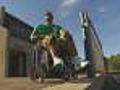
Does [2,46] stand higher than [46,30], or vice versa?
[46,30]

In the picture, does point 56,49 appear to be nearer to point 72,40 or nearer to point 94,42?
point 72,40

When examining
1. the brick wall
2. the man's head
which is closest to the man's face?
the man's head

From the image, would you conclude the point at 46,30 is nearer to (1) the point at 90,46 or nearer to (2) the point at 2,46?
(1) the point at 90,46

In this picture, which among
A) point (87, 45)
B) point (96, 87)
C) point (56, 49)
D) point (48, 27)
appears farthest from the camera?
point (48, 27)

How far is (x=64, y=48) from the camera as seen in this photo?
468cm

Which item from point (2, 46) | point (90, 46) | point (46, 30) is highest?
point (46, 30)

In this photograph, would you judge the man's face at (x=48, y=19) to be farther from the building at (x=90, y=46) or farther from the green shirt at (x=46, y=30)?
the building at (x=90, y=46)

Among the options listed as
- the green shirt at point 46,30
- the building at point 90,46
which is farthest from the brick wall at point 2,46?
the green shirt at point 46,30

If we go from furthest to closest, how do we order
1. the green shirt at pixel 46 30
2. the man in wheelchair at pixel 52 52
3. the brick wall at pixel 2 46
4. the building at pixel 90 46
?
the green shirt at pixel 46 30, the man in wheelchair at pixel 52 52, the building at pixel 90 46, the brick wall at pixel 2 46

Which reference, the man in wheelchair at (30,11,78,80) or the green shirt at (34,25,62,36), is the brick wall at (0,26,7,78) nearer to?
the man in wheelchair at (30,11,78,80)

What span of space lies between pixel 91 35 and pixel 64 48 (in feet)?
2.11

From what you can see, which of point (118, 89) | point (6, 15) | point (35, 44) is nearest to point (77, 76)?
point (35, 44)

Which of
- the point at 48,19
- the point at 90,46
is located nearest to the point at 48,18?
the point at 48,19

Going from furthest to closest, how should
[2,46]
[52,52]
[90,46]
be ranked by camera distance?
1. [52,52]
2. [90,46]
3. [2,46]
